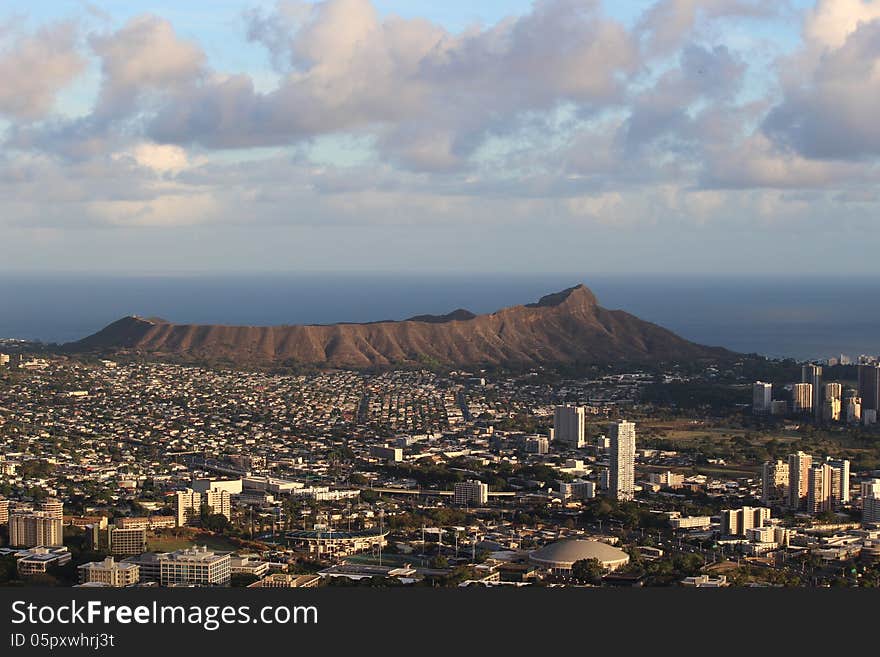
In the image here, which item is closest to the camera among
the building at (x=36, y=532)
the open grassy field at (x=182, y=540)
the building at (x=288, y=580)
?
the building at (x=288, y=580)

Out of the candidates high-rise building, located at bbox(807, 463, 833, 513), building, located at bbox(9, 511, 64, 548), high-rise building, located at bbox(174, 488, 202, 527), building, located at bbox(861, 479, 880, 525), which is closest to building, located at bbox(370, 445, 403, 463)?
high-rise building, located at bbox(174, 488, 202, 527)

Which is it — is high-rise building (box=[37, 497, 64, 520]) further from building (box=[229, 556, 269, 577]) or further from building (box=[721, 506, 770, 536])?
building (box=[721, 506, 770, 536])

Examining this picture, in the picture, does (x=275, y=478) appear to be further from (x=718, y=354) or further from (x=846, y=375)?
(x=718, y=354)

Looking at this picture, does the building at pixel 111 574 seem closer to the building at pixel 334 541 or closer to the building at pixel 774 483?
the building at pixel 334 541

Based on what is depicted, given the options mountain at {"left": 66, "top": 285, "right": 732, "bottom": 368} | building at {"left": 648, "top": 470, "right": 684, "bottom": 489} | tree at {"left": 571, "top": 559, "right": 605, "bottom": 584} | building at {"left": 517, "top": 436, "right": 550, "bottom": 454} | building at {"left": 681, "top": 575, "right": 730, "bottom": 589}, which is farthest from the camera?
mountain at {"left": 66, "top": 285, "right": 732, "bottom": 368}

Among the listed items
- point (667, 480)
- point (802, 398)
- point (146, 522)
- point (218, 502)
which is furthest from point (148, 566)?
point (802, 398)

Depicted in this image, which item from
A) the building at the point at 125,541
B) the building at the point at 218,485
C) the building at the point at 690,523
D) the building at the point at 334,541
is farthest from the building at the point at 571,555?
the building at the point at 218,485
